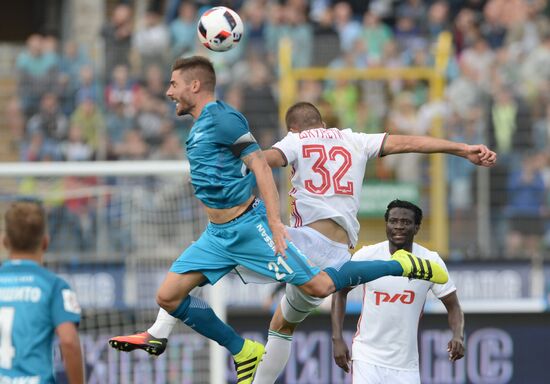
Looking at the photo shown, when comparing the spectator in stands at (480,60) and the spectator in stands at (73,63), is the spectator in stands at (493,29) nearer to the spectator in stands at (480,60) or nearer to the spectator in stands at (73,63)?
the spectator in stands at (480,60)

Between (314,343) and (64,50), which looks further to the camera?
(64,50)

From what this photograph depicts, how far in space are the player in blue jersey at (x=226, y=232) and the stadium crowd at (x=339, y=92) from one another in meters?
7.37

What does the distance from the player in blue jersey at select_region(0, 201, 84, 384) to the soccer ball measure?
219 centimetres

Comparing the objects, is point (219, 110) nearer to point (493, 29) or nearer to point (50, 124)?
point (50, 124)

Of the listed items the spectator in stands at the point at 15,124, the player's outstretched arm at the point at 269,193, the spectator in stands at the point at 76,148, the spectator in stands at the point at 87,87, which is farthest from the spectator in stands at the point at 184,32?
the player's outstretched arm at the point at 269,193

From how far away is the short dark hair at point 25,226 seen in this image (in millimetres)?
7094

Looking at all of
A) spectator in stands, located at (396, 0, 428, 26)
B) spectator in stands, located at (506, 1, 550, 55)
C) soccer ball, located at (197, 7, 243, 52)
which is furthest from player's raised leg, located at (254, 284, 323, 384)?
spectator in stands, located at (396, 0, 428, 26)

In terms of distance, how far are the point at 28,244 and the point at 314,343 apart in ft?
21.8

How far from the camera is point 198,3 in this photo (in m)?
20.0

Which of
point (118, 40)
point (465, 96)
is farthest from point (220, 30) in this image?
point (118, 40)

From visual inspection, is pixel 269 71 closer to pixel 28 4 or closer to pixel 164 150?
pixel 164 150

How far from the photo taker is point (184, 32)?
1902 cm

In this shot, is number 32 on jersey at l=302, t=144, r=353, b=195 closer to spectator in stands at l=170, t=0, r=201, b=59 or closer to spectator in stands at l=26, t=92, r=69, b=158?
spectator in stands at l=26, t=92, r=69, b=158

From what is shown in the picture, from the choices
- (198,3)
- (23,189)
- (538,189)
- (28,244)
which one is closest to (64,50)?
(198,3)
